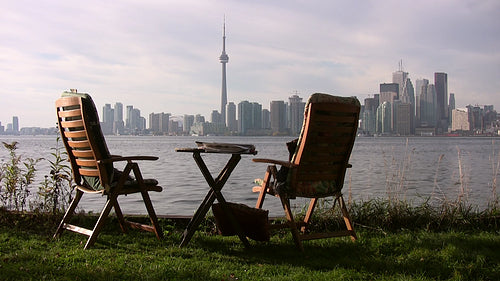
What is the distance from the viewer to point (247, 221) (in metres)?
4.48

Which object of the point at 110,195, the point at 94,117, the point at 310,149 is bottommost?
the point at 110,195

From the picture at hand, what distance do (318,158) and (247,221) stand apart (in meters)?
0.89

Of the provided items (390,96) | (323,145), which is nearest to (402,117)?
(390,96)

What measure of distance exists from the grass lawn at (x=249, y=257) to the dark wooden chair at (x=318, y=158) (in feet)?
1.15

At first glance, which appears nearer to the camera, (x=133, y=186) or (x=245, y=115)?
(x=133, y=186)

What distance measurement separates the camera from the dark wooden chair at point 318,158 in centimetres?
432

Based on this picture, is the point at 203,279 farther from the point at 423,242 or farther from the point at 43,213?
the point at 43,213

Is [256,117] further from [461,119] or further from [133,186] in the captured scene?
[133,186]

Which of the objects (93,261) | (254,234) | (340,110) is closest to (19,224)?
(93,261)

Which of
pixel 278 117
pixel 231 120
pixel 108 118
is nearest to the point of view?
pixel 278 117

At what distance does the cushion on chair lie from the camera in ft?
14.4

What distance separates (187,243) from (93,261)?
946 mm

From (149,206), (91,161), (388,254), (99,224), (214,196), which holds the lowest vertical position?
(388,254)

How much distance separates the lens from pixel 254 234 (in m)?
4.45
